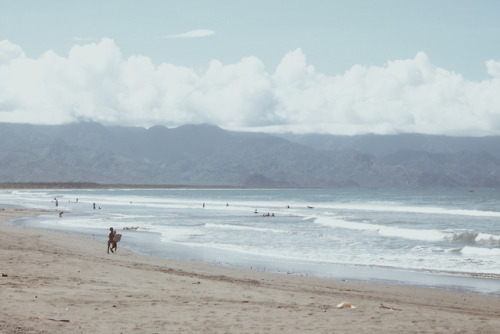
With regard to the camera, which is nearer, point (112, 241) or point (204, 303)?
point (204, 303)

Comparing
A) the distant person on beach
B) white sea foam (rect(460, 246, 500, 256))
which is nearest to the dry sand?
the distant person on beach

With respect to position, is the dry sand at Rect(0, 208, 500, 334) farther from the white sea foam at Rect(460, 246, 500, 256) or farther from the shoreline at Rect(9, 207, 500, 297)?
the white sea foam at Rect(460, 246, 500, 256)

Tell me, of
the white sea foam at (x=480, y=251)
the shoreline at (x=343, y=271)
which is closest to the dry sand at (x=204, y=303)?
the shoreline at (x=343, y=271)

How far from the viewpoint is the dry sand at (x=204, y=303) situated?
11875 mm

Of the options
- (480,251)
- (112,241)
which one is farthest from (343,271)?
(112,241)

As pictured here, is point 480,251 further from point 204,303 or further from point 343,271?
point 204,303

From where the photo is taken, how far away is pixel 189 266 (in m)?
23.7

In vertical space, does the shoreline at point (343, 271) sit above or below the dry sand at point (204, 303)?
below

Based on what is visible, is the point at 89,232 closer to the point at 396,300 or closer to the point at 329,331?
the point at 396,300

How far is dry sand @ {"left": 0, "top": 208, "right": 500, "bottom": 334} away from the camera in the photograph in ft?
39.0

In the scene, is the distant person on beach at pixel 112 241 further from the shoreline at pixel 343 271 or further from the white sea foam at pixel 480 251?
the white sea foam at pixel 480 251

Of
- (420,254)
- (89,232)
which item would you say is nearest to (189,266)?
(420,254)

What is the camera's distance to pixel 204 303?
1431 cm

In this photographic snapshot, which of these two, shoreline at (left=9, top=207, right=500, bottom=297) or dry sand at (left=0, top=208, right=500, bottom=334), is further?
shoreline at (left=9, top=207, right=500, bottom=297)
